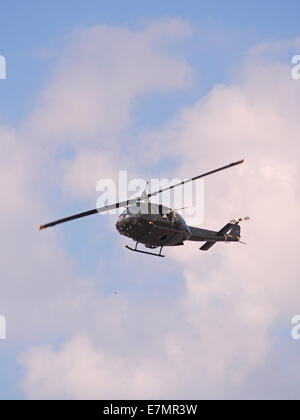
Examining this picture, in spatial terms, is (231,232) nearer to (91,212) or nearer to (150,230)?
(150,230)

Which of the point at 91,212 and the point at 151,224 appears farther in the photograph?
the point at 151,224

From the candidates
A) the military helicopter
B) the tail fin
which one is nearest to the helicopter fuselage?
the military helicopter

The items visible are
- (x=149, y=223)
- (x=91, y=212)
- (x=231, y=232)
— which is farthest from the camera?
(x=231, y=232)

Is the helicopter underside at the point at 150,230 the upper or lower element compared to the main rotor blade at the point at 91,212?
lower

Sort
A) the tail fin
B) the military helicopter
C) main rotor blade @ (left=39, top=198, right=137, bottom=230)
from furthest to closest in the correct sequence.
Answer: the tail fin < the military helicopter < main rotor blade @ (left=39, top=198, right=137, bottom=230)

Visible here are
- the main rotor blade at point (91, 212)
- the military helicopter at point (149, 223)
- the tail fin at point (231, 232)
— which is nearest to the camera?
the main rotor blade at point (91, 212)

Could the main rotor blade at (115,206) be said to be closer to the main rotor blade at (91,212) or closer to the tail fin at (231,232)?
the main rotor blade at (91,212)

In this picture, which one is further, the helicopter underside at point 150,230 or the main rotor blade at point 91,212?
the helicopter underside at point 150,230

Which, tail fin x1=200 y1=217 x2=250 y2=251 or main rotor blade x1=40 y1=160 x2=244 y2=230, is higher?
main rotor blade x1=40 y1=160 x2=244 y2=230

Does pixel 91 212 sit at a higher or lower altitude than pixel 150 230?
higher

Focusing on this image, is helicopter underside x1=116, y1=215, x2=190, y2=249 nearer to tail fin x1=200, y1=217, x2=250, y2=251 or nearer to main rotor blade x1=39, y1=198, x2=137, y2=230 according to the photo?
main rotor blade x1=39, y1=198, x2=137, y2=230

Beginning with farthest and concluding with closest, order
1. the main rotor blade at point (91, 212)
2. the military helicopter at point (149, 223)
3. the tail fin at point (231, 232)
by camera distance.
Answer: the tail fin at point (231, 232), the military helicopter at point (149, 223), the main rotor blade at point (91, 212)

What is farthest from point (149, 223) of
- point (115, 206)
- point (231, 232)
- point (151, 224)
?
point (231, 232)

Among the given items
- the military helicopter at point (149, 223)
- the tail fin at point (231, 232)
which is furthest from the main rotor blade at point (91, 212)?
the tail fin at point (231, 232)
